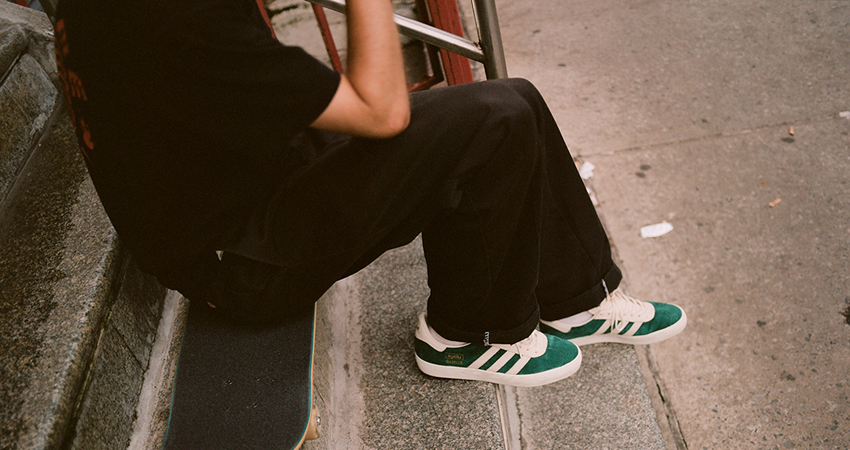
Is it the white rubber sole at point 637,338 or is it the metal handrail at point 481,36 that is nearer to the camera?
the metal handrail at point 481,36

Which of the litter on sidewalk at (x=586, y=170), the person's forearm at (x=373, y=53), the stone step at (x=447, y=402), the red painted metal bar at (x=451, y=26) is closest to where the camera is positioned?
the person's forearm at (x=373, y=53)

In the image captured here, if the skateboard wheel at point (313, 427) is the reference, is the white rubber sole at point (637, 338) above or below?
below

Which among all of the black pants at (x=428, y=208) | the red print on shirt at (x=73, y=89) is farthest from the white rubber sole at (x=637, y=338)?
the red print on shirt at (x=73, y=89)

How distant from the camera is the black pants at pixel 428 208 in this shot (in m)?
1.12

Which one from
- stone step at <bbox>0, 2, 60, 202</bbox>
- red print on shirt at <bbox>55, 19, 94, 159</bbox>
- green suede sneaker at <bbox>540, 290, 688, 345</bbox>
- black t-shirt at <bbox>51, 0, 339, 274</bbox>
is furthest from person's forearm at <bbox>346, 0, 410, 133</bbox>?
stone step at <bbox>0, 2, 60, 202</bbox>

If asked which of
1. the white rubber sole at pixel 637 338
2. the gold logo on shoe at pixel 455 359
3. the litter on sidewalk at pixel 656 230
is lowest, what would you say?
the litter on sidewalk at pixel 656 230

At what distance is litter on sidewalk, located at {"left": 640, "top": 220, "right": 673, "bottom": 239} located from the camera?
2.12 m

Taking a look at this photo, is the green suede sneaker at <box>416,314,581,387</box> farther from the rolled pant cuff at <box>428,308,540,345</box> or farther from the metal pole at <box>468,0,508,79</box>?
the metal pole at <box>468,0,508,79</box>

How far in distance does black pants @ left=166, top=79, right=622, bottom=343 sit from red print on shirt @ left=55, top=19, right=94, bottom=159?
1.06 feet

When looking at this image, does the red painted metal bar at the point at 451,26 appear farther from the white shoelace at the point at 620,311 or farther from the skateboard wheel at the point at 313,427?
the skateboard wheel at the point at 313,427

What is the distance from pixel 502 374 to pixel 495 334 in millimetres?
164

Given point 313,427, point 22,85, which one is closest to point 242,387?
point 313,427

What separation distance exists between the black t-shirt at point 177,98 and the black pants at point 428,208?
14cm

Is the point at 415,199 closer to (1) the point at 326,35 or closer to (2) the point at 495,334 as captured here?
(2) the point at 495,334
